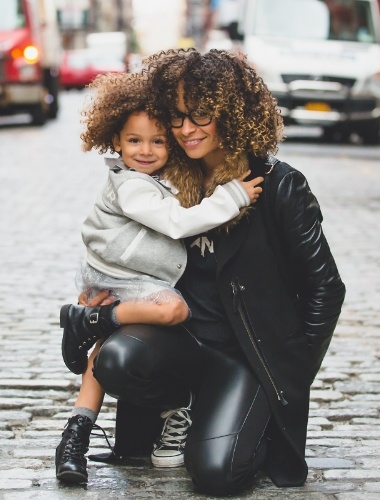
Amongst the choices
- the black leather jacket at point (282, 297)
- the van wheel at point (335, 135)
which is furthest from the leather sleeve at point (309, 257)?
the van wheel at point (335, 135)

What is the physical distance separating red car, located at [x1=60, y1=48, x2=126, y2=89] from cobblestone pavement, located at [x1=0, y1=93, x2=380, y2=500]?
31.6m

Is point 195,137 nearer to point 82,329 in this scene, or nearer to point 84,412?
point 82,329

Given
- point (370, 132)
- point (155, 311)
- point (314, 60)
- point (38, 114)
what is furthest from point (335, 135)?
point (155, 311)

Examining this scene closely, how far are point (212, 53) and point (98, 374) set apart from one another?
1.07m

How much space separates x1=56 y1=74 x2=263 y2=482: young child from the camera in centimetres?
338

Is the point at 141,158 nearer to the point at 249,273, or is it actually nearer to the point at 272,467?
the point at 249,273

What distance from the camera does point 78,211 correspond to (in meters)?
9.88

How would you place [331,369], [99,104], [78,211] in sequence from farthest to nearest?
1. [78,211]
2. [331,369]
3. [99,104]

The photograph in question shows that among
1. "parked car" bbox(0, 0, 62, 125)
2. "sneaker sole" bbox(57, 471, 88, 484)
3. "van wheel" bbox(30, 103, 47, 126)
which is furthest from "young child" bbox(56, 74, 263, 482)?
"van wheel" bbox(30, 103, 47, 126)

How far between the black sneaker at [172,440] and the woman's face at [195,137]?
2.74 ft

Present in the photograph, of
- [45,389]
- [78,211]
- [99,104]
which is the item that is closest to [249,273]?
[99,104]

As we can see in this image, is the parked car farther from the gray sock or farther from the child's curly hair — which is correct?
the gray sock

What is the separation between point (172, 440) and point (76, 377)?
4.11 ft

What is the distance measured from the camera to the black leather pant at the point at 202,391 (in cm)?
330
